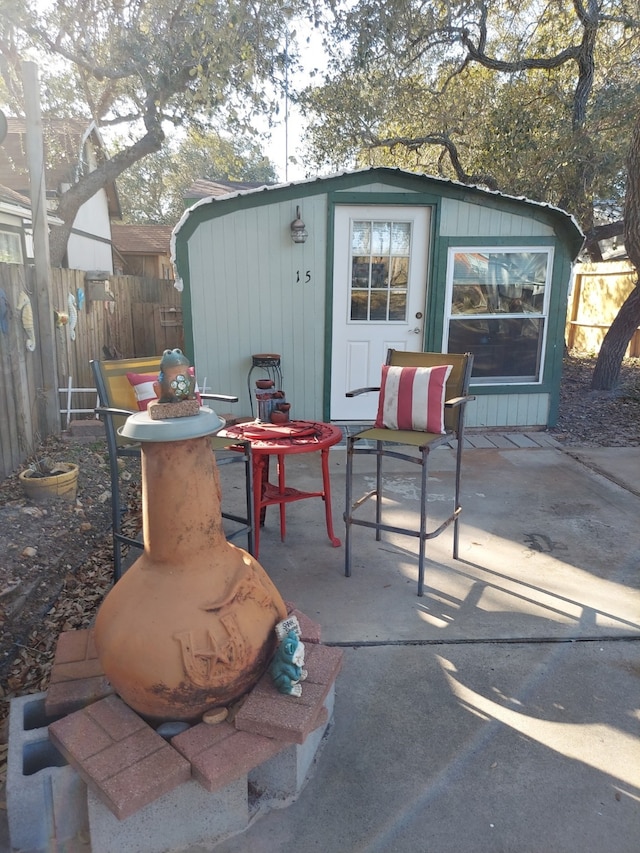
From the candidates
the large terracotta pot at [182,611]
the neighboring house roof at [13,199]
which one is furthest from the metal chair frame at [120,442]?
the neighboring house roof at [13,199]

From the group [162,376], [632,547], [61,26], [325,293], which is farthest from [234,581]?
[61,26]

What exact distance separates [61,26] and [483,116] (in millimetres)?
7077

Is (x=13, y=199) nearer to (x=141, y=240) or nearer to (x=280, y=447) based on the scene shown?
(x=280, y=447)

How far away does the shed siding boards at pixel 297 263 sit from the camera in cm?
535

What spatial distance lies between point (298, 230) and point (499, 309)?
214 cm

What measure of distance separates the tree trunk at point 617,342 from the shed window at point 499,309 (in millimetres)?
2667

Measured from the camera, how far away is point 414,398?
3.05m

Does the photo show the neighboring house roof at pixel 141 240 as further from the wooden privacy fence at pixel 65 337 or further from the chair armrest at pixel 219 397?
the chair armrest at pixel 219 397

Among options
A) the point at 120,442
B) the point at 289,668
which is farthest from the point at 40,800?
the point at 120,442

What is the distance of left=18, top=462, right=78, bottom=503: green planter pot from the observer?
145 inches

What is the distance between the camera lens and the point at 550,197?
8.35m

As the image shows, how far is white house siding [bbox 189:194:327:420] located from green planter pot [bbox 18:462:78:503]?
6.76 ft

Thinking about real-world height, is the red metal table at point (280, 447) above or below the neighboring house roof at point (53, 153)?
below

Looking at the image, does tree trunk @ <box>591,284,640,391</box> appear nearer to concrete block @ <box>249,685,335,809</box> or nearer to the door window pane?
the door window pane
